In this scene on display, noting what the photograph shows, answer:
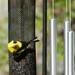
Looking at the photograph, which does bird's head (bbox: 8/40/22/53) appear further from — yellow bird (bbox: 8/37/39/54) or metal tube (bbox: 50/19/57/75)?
metal tube (bbox: 50/19/57/75)

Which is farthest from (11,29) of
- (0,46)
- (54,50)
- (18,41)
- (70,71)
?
(0,46)

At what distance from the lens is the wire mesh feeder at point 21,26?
171 centimetres

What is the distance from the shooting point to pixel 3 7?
9.75 feet

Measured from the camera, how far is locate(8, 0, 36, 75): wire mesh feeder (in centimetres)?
171

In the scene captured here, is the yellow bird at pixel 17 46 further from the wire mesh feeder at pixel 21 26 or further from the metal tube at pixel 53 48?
the metal tube at pixel 53 48

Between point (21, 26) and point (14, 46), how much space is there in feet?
0.43

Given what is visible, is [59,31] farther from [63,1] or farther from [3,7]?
[3,7]

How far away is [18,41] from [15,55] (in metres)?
0.08

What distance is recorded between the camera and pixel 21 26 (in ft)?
5.63

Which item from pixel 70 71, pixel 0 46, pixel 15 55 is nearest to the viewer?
pixel 70 71

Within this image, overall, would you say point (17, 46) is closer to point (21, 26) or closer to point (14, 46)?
point (14, 46)

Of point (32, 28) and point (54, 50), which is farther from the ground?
point (32, 28)

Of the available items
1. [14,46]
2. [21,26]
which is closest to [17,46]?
[14,46]

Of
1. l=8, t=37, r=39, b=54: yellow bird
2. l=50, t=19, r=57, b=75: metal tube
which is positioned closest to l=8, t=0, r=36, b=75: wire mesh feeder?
l=8, t=37, r=39, b=54: yellow bird
